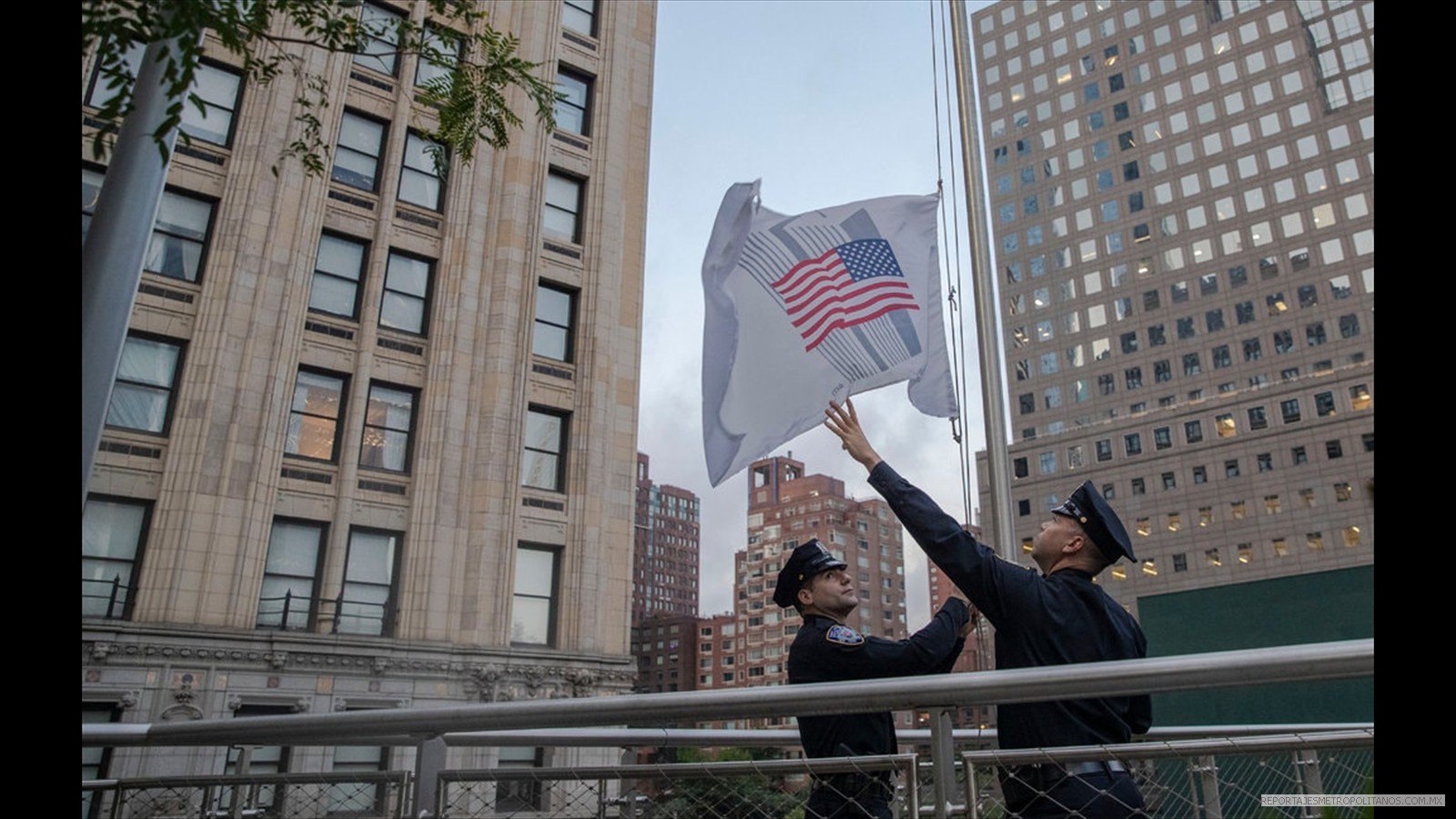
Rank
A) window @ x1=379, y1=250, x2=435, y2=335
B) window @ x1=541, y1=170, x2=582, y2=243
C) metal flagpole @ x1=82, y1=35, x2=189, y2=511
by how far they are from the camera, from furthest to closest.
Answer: window @ x1=541, y1=170, x2=582, y2=243 → window @ x1=379, y1=250, x2=435, y2=335 → metal flagpole @ x1=82, y1=35, x2=189, y2=511

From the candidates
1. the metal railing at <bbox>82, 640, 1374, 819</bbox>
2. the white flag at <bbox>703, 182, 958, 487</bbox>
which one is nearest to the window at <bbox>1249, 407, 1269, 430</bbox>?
the white flag at <bbox>703, 182, 958, 487</bbox>

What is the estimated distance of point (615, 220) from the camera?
26.2 m

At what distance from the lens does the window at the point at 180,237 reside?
20.2 meters

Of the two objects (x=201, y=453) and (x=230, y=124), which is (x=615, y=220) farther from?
(x=201, y=453)

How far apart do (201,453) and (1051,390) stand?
8043 cm

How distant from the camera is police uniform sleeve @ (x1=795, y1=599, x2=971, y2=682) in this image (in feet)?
12.9

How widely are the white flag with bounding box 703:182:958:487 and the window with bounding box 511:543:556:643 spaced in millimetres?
16238

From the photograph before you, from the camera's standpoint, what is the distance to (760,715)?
10.6ft

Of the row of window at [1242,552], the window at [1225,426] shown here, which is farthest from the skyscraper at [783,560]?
the window at [1225,426]

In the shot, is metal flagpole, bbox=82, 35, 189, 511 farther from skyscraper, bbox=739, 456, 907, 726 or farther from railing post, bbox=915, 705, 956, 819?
skyscraper, bbox=739, 456, 907, 726

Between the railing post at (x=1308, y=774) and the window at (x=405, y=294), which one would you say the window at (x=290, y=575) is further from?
the railing post at (x=1308, y=774)

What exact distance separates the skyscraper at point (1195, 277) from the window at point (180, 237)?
5620cm

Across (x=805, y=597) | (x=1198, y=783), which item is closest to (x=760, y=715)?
(x=805, y=597)
